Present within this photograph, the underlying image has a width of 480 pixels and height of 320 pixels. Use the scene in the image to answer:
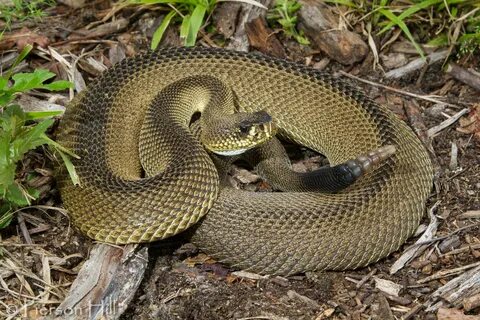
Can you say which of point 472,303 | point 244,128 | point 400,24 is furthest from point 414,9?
point 472,303

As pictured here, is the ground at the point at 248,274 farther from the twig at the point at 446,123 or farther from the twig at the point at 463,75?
the twig at the point at 463,75

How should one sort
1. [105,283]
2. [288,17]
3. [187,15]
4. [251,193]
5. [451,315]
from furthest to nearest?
[288,17]
[187,15]
[251,193]
[105,283]
[451,315]

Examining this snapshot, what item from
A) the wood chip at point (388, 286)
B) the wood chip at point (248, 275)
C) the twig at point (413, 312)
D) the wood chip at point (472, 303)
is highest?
the wood chip at point (472, 303)

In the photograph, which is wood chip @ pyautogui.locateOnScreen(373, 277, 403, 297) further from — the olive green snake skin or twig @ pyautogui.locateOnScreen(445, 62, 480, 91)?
twig @ pyautogui.locateOnScreen(445, 62, 480, 91)

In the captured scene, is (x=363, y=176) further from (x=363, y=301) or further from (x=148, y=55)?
(x=148, y=55)

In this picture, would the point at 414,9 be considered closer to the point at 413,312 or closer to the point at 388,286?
the point at 388,286

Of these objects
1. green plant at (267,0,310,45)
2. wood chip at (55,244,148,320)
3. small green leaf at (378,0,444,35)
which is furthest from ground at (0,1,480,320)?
green plant at (267,0,310,45)

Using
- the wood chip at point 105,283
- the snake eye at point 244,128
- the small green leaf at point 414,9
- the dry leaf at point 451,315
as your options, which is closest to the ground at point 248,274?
the dry leaf at point 451,315
